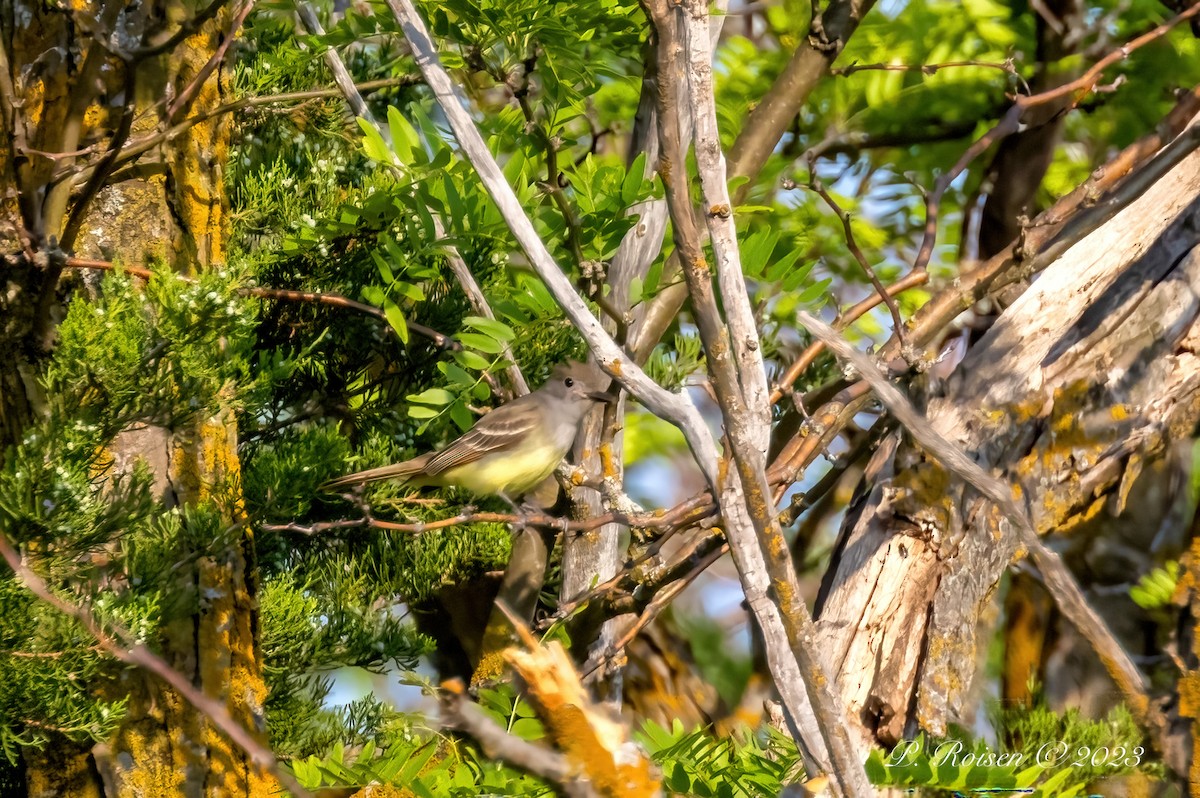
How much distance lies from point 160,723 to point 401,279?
4.16 ft

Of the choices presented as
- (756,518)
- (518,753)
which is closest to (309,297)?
(756,518)

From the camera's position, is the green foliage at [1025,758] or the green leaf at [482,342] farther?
the green leaf at [482,342]

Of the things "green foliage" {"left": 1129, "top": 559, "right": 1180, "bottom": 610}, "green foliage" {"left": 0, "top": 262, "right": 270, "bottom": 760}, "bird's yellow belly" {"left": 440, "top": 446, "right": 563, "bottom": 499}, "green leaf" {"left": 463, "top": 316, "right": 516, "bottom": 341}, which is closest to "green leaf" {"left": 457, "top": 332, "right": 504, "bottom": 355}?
"green leaf" {"left": 463, "top": 316, "right": 516, "bottom": 341}

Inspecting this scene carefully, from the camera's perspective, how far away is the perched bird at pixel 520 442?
4.05m

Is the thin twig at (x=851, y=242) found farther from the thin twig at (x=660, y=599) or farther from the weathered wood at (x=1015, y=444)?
the thin twig at (x=660, y=599)

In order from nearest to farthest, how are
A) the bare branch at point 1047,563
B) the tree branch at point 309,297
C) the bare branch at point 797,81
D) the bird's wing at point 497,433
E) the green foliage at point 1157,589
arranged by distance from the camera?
the bare branch at point 1047,563 < the tree branch at point 309,297 < the bare branch at point 797,81 < the green foliage at point 1157,589 < the bird's wing at point 497,433

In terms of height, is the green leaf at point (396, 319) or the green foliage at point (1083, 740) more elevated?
the green leaf at point (396, 319)

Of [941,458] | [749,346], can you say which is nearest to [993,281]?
[749,346]

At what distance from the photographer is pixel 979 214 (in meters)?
5.49

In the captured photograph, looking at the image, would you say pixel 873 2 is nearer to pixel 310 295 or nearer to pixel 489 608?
pixel 310 295

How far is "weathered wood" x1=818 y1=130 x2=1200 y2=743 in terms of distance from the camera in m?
3.03

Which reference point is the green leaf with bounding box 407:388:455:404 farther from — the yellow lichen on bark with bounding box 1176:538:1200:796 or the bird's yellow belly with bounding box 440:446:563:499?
the yellow lichen on bark with bounding box 1176:538:1200:796

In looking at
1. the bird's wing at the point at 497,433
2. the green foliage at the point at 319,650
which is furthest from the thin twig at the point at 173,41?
the bird's wing at the point at 497,433

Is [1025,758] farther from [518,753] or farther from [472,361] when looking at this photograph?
[518,753]
